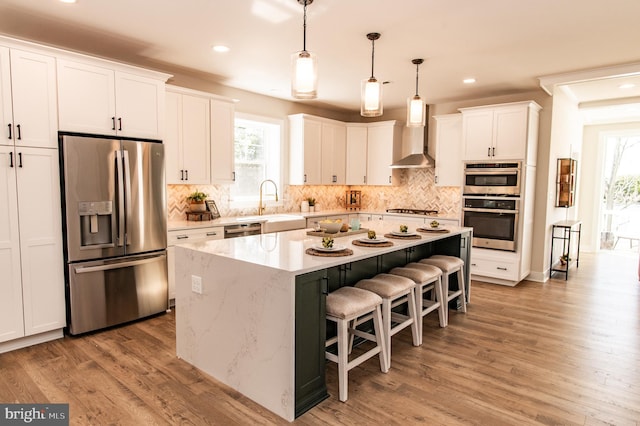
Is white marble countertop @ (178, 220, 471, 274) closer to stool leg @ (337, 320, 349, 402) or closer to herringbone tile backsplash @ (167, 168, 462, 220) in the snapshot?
stool leg @ (337, 320, 349, 402)

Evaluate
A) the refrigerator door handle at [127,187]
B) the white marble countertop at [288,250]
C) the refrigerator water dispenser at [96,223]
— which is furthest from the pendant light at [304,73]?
the refrigerator water dispenser at [96,223]

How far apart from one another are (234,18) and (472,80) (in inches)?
125

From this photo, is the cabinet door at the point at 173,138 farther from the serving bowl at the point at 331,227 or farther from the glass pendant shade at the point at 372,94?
the glass pendant shade at the point at 372,94

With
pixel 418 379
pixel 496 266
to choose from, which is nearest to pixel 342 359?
pixel 418 379

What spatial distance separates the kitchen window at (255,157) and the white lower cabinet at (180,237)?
1050 mm

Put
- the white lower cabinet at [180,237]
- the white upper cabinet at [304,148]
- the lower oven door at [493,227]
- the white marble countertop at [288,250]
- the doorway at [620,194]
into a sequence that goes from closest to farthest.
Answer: the white marble countertop at [288,250], the white lower cabinet at [180,237], the lower oven door at [493,227], the white upper cabinet at [304,148], the doorway at [620,194]

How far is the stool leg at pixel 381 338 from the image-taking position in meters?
2.80

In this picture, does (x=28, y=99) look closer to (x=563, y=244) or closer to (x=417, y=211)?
(x=417, y=211)

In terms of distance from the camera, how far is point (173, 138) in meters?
4.45

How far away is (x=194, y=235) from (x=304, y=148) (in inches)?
96.9

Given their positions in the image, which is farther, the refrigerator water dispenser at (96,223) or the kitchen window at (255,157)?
the kitchen window at (255,157)

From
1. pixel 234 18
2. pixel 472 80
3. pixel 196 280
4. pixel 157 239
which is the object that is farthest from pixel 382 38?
pixel 157 239

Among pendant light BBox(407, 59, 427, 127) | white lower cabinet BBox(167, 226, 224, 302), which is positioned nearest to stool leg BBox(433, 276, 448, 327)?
pendant light BBox(407, 59, 427, 127)

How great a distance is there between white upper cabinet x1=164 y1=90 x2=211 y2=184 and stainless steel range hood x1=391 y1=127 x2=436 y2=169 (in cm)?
313
